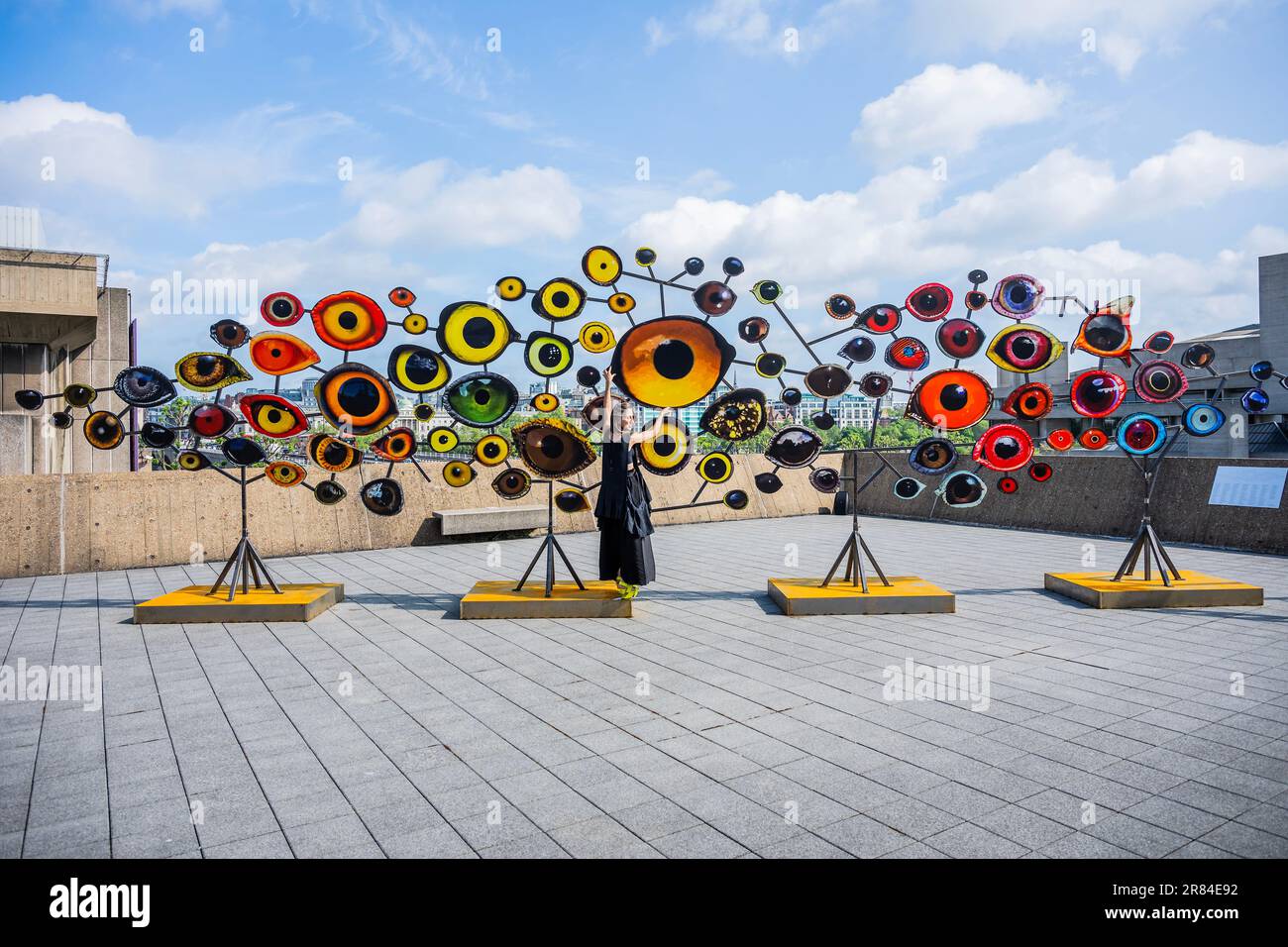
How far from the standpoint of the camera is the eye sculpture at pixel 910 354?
27.6ft

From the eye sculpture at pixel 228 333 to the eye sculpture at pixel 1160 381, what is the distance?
905cm

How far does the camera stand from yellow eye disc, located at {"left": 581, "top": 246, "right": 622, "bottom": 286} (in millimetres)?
8344

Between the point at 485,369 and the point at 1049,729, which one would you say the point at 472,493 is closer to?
the point at 485,369

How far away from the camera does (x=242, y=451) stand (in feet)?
27.4

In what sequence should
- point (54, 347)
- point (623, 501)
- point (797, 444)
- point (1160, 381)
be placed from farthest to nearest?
point (54, 347) < point (1160, 381) < point (797, 444) < point (623, 501)

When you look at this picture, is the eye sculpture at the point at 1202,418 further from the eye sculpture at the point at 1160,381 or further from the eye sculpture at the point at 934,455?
the eye sculpture at the point at 934,455

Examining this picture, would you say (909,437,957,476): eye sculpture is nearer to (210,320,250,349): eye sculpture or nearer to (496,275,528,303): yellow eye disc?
(496,275,528,303): yellow eye disc

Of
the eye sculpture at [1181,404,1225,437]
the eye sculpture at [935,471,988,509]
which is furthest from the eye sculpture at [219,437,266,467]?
the eye sculpture at [1181,404,1225,437]

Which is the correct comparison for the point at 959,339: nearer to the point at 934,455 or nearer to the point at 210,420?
the point at 934,455

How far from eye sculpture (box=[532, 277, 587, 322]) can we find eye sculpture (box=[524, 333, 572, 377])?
8.9 inches

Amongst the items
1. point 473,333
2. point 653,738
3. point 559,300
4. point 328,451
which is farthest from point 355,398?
point 653,738

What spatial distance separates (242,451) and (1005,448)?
7.79 m
